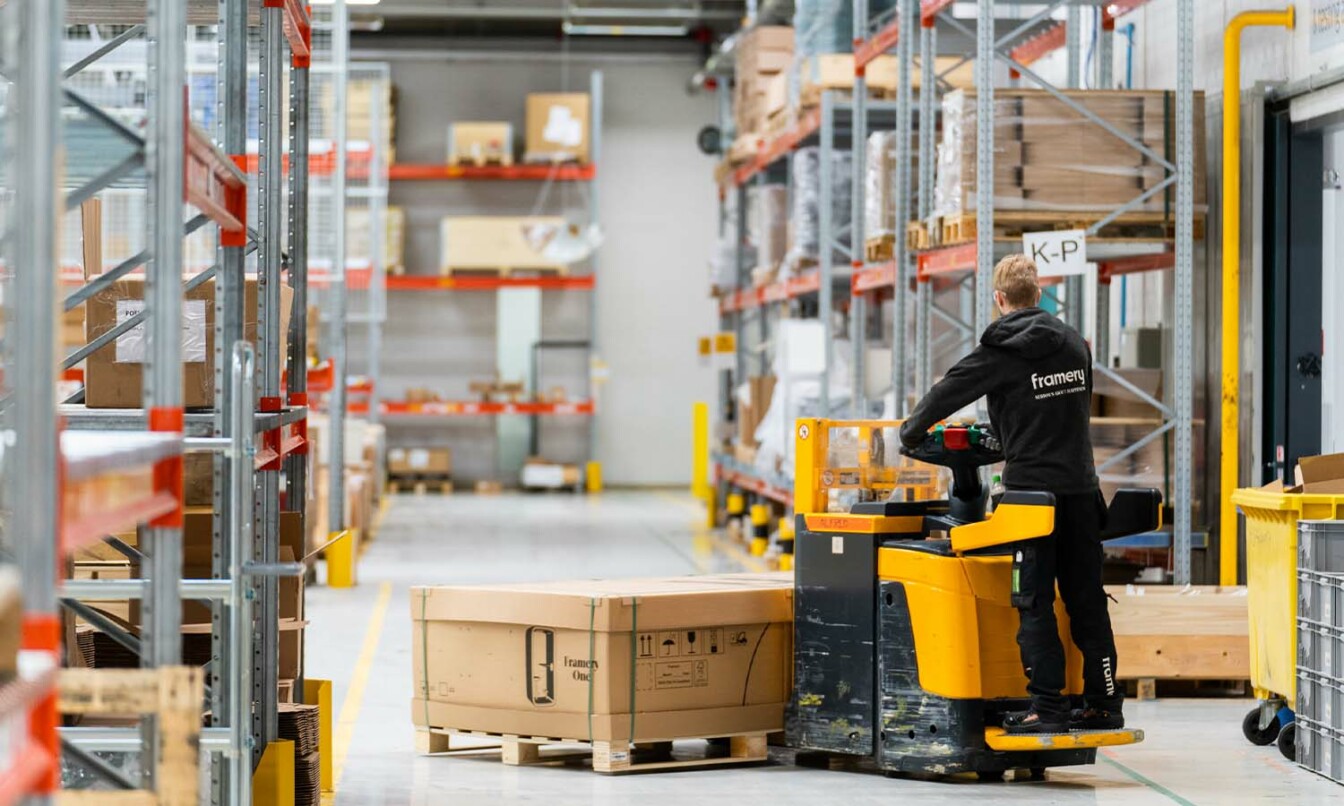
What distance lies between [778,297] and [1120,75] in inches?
159

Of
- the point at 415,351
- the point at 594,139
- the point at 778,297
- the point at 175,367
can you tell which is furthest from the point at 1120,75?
the point at 415,351

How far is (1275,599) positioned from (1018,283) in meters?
1.67

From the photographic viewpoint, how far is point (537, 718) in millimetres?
6680

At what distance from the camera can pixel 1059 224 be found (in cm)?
896

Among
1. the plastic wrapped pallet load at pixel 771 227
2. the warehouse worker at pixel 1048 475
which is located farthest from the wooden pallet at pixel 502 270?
the warehouse worker at pixel 1048 475

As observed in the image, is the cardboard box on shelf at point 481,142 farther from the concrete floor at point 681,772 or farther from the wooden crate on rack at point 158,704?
the wooden crate on rack at point 158,704

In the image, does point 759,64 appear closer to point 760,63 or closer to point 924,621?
point 760,63

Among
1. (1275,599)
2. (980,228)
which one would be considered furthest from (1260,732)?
(980,228)

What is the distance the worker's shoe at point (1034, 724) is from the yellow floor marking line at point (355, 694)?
Answer: 239cm

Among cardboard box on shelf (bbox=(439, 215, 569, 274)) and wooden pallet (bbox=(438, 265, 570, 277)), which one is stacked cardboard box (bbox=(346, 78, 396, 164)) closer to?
cardboard box on shelf (bbox=(439, 215, 569, 274))

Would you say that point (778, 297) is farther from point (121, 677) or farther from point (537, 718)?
point (121, 677)

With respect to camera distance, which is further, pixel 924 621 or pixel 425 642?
pixel 425 642

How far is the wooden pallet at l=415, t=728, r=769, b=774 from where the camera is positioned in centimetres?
658

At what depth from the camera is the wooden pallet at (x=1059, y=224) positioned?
29.1 ft
